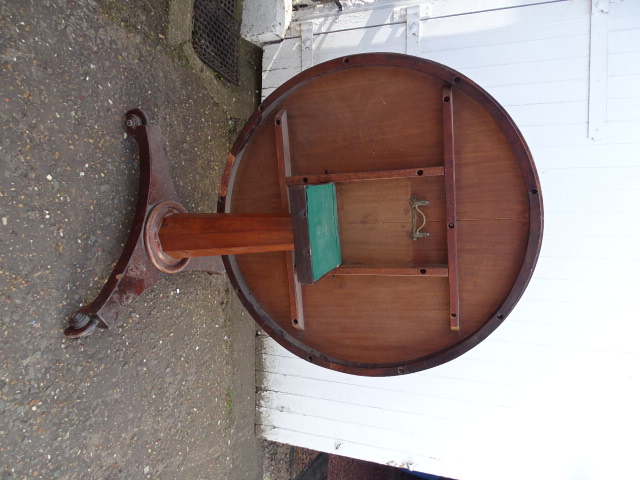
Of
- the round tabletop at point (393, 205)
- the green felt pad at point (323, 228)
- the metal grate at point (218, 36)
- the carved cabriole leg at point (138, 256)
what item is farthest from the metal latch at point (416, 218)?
the metal grate at point (218, 36)

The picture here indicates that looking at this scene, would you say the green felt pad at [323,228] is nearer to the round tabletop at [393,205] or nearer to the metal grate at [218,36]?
the round tabletop at [393,205]

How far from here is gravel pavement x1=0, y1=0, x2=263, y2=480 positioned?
62.6 inches

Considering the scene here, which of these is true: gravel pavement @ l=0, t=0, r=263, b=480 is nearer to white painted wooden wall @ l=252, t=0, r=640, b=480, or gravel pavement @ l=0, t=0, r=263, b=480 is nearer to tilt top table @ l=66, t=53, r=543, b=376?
tilt top table @ l=66, t=53, r=543, b=376

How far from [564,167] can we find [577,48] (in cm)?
61

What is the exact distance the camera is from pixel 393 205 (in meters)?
1.60

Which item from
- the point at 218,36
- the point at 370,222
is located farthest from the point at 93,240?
the point at 218,36

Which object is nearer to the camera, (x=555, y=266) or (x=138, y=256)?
(x=138, y=256)

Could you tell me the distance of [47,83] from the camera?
5.45ft

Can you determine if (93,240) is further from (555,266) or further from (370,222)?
(555,266)

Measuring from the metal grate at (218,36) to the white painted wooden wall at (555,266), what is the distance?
476mm

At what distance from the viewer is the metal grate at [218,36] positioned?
8.23 ft

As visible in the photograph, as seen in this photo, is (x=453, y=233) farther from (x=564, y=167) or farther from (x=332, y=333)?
(x=564, y=167)

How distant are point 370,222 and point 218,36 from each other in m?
1.74

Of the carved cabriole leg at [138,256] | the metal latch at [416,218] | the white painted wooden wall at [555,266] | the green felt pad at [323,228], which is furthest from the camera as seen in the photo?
the white painted wooden wall at [555,266]
